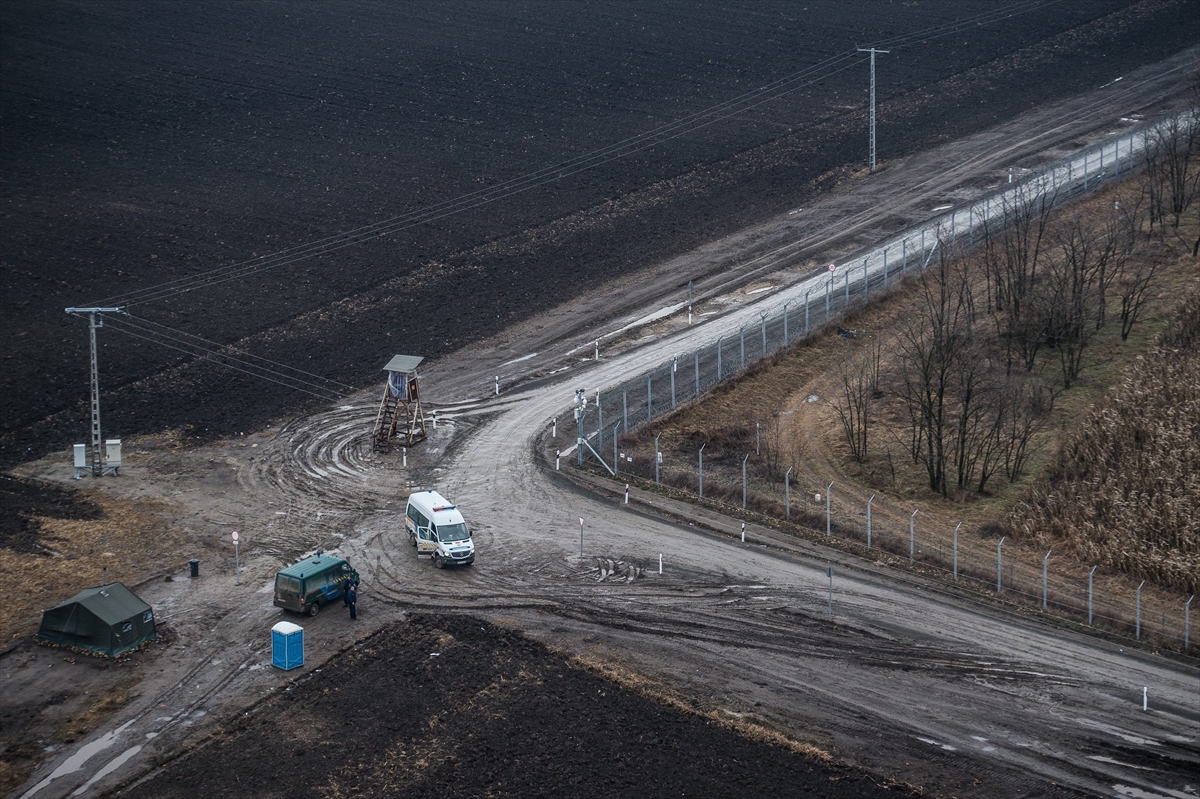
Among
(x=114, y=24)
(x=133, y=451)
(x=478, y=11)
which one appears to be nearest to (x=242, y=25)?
(x=114, y=24)

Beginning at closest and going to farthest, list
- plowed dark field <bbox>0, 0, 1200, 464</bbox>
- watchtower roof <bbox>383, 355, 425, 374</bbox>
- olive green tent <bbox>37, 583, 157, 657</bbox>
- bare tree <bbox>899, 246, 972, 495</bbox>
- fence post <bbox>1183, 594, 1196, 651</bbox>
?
1. olive green tent <bbox>37, 583, 157, 657</bbox>
2. fence post <bbox>1183, 594, 1196, 651</bbox>
3. bare tree <bbox>899, 246, 972, 495</bbox>
4. watchtower roof <bbox>383, 355, 425, 374</bbox>
5. plowed dark field <bbox>0, 0, 1200, 464</bbox>

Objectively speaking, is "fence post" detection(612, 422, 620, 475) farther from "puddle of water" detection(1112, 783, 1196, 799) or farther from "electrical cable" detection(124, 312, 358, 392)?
"puddle of water" detection(1112, 783, 1196, 799)

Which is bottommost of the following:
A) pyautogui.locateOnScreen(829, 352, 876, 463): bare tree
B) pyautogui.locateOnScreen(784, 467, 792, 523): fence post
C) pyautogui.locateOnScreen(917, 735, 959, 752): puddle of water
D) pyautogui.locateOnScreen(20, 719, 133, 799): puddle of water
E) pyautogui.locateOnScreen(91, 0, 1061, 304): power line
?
pyautogui.locateOnScreen(20, 719, 133, 799): puddle of water

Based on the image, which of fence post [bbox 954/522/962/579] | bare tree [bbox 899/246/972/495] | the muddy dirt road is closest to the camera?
the muddy dirt road

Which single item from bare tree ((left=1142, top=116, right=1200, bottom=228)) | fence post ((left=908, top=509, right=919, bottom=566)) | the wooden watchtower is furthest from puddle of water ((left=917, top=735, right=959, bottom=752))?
bare tree ((left=1142, top=116, right=1200, bottom=228))

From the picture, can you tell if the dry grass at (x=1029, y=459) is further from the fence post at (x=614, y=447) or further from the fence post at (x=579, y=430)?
the fence post at (x=579, y=430)

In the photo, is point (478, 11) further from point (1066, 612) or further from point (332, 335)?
point (1066, 612)
